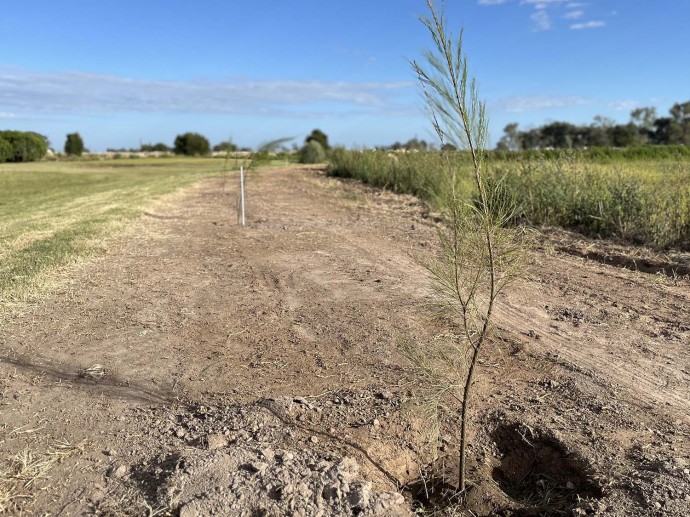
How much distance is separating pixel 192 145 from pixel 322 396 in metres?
69.7

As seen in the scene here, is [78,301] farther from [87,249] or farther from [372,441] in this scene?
[372,441]

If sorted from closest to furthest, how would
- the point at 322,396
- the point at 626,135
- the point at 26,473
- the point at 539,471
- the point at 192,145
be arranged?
1. the point at 26,473
2. the point at 539,471
3. the point at 322,396
4. the point at 626,135
5. the point at 192,145

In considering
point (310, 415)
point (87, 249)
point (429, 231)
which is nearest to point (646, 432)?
point (310, 415)

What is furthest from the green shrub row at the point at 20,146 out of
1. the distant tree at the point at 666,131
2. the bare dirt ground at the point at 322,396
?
the bare dirt ground at the point at 322,396

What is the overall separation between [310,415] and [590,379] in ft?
6.01

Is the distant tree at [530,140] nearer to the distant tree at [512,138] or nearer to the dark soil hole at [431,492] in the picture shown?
the distant tree at [512,138]

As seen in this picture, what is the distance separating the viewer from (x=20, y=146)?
52562mm

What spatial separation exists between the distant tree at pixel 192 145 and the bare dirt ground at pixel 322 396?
2581 inches

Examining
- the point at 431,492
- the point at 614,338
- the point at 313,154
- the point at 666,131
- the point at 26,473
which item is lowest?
the point at 431,492

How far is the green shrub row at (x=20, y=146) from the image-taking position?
50.9 meters

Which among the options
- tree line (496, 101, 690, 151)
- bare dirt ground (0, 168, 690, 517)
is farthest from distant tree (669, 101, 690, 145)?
bare dirt ground (0, 168, 690, 517)

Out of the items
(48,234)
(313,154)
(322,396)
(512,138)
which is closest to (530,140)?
(512,138)

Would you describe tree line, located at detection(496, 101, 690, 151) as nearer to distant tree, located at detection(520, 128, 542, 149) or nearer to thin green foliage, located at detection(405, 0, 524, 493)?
distant tree, located at detection(520, 128, 542, 149)

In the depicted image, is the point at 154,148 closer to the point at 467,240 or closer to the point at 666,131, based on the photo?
the point at 666,131
